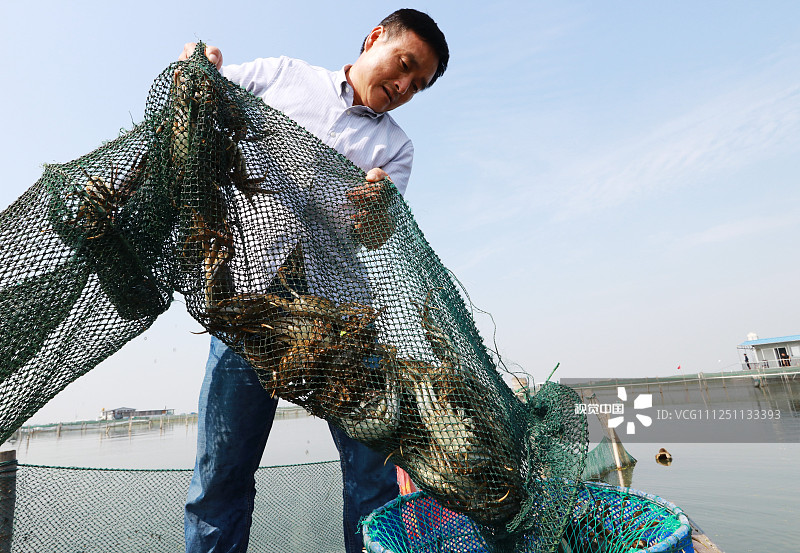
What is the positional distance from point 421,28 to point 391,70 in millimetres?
218

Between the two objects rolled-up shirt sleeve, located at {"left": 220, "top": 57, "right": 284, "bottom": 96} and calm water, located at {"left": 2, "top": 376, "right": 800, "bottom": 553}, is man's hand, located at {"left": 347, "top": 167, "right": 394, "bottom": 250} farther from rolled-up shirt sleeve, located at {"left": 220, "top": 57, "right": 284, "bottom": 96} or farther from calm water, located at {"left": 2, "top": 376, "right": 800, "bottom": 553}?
calm water, located at {"left": 2, "top": 376, "right": 800, "bottom": 553}

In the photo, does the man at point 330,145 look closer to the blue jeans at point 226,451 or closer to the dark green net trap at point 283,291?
the blue jeans at point 226,451

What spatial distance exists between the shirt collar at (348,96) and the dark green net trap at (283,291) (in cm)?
51

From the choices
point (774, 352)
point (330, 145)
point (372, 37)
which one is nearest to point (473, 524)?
point (330, 145)

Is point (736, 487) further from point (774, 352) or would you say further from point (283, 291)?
point (774, 352)

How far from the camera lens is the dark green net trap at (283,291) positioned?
4.60 feet

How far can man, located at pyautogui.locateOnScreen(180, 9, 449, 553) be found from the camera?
6.40 feet

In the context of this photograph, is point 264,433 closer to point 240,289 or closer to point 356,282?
point 240,289

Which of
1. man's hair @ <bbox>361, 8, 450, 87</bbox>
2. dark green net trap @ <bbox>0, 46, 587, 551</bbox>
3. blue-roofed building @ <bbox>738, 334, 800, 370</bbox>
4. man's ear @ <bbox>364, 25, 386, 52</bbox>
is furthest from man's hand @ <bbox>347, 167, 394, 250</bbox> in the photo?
blue-roofed building @ <bbox>738, 334, 800, 370</bbox>

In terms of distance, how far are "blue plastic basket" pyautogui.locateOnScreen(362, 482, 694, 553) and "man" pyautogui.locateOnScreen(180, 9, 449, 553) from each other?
0.38 metres

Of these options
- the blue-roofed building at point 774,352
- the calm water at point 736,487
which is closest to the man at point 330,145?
the calm water at point 736,487

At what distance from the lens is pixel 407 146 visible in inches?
93.4

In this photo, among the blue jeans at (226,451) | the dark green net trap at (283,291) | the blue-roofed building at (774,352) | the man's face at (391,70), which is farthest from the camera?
the blue-roofed building at (774,352)

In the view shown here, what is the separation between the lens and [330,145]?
6.91ft
